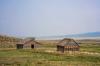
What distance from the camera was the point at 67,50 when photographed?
74812mm

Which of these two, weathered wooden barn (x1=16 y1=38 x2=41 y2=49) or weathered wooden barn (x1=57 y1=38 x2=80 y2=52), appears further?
weathered wooden barn (x1=16 y1=38 x2=41 y2=49)

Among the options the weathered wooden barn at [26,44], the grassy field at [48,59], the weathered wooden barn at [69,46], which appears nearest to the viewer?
the grassy field at [48,59]

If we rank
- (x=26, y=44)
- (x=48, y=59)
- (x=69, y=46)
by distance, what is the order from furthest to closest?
(x=26, y=44) < (x=69, y=46) < (x=48, y=59)

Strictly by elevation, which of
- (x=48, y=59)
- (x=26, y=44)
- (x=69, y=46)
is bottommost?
(x=48, y=59)

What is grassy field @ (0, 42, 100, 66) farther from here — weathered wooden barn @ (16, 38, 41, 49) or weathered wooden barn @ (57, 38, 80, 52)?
weathered wooden barn @ (16, 38, 41, 49)

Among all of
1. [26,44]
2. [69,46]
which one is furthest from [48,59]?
[26,44]

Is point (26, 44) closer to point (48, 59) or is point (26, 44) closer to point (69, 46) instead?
point (69, 46)

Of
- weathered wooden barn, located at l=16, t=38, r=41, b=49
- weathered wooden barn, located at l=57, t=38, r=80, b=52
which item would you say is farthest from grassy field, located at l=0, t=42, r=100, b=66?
weathered wooden barn, located at l=16, t=38, r=41, b=49

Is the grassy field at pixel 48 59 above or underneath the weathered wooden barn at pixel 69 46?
underneath

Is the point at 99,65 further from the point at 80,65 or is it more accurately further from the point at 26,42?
the point at 26,42

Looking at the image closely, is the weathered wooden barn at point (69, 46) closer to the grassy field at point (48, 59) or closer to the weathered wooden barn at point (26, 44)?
the weathered wooden barn at point (26, 44)

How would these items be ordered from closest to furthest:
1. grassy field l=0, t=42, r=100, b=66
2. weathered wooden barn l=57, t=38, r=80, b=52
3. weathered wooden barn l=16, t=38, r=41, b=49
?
grassy field l=0, t=42, r=100, b=66
weathered wooden barn l=57, t=38, r=80, b=52
weathered wooden barn l=16, t=38, r=41, b=49

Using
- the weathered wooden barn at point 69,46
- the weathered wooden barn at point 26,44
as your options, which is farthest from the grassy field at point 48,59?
the weathered wooden barn at point 26,44

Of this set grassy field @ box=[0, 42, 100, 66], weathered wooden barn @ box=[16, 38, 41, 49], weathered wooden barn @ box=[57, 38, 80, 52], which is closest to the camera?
grassy field @ box=[0, 42, 100, 66]
